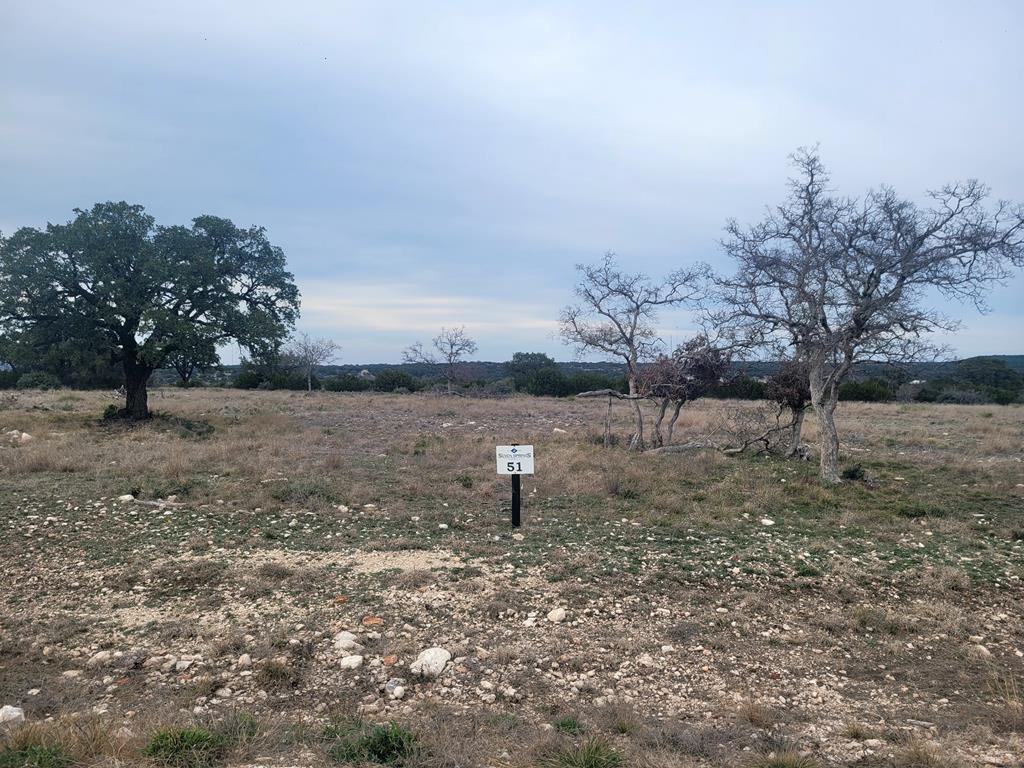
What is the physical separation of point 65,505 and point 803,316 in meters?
12.1

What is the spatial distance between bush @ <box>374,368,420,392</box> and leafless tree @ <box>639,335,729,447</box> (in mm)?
33235

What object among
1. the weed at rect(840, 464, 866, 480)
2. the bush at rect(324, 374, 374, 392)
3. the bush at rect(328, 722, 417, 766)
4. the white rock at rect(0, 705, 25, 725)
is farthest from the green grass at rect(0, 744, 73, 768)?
the bush at rect(324, 374, 374, 392)

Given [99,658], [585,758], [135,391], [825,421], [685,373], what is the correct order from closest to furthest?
1. [585,758]
2. [99,658]
3. [825,421]
4. [685,373]
5. [135,391]

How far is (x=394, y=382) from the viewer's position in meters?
49.9

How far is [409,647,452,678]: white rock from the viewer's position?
4629 mm

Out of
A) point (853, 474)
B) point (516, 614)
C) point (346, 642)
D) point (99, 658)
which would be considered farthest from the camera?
point (853, 474)

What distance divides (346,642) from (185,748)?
1.70 metres

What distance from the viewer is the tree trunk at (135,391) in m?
20.7

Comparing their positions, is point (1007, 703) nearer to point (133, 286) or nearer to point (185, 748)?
point (185, 748)

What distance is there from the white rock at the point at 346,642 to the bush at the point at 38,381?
154 feet

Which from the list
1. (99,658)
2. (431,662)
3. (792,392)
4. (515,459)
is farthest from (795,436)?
(99,658)

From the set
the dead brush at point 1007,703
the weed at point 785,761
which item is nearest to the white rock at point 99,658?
the weed at point 785,761

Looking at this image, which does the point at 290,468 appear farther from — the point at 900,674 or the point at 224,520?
the point at 900,674

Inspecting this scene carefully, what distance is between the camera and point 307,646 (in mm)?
5016
